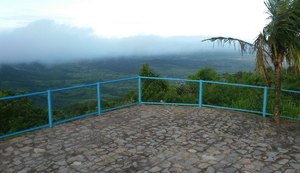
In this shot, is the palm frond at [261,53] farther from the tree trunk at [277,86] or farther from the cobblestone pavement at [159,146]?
the cobblestone pavement at [159,146]

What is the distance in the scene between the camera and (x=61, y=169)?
5234 mm

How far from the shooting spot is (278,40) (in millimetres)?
7180

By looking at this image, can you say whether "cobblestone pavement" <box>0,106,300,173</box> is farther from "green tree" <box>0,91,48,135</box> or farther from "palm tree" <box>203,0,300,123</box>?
"green tree" <box>0,91,48,135</box>

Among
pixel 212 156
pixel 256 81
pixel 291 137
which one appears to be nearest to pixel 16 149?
pixel 212 156

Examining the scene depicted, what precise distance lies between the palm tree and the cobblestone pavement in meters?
1.66

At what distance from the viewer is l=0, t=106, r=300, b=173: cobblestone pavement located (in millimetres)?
5348

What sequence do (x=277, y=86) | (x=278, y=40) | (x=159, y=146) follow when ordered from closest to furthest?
1. (x=159, y=146)
2. (x=278, y=40)
3. (x=277, y=86)

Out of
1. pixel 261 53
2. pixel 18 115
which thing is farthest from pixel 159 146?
pixel 18 115

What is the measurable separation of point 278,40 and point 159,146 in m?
3.88

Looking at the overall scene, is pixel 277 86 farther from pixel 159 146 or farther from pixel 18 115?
pixel 18 115

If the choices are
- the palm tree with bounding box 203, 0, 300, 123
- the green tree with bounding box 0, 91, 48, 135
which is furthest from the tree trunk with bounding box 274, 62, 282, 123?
the green tree with bounding box 0, 91, 48, 135

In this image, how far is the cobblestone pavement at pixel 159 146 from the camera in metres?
5.35

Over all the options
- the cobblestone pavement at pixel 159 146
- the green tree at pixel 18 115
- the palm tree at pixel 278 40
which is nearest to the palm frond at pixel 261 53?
the palm tree at pixel 278 40

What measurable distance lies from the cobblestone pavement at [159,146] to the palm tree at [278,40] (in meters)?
1.66
